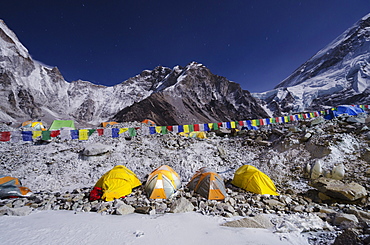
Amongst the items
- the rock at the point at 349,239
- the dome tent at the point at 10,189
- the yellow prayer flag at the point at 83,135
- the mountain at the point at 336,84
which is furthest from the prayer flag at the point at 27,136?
the mountain at the point at 336,84

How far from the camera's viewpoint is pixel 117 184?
696 centimetres

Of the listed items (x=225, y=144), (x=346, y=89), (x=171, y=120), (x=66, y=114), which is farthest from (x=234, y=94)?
(x=66, y=114)

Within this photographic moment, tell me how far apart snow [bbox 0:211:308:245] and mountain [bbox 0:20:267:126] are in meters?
49.2

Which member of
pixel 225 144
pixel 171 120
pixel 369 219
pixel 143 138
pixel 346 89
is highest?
pixel 346 89

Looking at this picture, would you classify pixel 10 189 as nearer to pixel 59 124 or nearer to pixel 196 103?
pixel 59 124

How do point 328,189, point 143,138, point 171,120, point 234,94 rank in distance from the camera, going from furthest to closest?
point 234,94 → point 171,120 → point 143,138 → point 328,189

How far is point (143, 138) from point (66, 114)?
238 ft

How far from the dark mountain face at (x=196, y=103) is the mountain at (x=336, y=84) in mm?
28251

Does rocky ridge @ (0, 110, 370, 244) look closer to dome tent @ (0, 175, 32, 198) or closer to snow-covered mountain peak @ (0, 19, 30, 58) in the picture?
dome tent @ (0, 175, 32, 198)

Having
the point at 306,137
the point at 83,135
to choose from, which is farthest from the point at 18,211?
the point at 306,137

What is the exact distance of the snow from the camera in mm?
3562

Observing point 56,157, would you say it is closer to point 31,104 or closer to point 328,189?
point 328,189

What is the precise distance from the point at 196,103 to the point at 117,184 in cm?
6120

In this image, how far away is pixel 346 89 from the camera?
237ft
